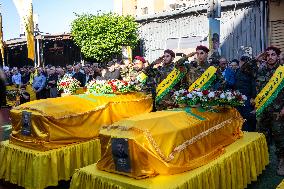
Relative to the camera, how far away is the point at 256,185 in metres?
5.47

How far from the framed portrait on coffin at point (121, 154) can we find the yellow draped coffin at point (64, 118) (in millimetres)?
1869

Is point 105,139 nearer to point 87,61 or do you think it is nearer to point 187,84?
point 187,84

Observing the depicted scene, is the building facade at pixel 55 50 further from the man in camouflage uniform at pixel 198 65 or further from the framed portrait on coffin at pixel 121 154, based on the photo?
the framed portrait on coffin at pixel 121 154

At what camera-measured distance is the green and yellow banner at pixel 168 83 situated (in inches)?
278

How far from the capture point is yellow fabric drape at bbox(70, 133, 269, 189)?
4059 mm

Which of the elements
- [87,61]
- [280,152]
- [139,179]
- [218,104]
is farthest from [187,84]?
[87,61]

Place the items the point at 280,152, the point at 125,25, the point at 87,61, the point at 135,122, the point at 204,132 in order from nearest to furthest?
the point at 135,122
the point at 204,132
the point at 280,152
the point at 125,25
the point at 87,61

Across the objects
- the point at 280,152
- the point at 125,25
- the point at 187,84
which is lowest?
the point at 280,152

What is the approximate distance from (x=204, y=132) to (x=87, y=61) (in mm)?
14737

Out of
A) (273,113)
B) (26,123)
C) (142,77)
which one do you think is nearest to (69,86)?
(142,77)

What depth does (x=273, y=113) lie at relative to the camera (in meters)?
5.83

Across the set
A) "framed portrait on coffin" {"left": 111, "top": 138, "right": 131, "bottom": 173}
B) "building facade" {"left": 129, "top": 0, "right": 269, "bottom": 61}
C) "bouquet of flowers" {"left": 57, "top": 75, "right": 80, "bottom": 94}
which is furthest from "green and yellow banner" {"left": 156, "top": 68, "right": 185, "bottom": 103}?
"building facade" {"left": 129, "top": 0, "right": 269, "bottom": 61}

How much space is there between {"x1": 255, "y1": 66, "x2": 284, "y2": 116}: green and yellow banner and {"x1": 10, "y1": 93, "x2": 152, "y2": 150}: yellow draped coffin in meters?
2.59

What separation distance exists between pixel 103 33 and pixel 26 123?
9724mm
